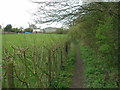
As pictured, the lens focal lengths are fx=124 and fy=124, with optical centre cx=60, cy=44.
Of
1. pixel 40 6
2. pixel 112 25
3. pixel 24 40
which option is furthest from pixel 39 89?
pixel 112 25

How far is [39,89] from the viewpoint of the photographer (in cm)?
288

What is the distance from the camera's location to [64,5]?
5.54 metres

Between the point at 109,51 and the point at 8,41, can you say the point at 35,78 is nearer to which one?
the point at 8,41

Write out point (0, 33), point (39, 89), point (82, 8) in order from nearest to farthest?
1. point (0, 33)
2. point (39, 89)
3. point (82, 8)

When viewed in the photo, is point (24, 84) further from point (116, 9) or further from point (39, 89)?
point (116, 9)

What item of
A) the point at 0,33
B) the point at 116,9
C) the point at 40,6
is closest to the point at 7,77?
the point at 0,33

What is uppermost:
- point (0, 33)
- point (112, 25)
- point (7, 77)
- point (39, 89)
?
point (112, 25)

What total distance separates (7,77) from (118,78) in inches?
192

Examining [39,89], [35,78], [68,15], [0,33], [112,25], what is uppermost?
[68,15]

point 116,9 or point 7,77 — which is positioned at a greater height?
point 116,9

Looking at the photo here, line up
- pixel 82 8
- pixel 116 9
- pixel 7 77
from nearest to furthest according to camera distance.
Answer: pixel 7 77 < pixel 116 9 < pixel 82 8

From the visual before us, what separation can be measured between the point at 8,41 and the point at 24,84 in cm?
87

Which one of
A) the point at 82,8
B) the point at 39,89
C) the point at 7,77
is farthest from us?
the point at 82,8

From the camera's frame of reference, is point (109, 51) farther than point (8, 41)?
Yes
